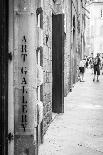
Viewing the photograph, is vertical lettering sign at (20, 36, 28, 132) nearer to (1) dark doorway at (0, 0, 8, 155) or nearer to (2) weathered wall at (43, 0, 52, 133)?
(1) dark doorway at (0, 0, 8, 155)

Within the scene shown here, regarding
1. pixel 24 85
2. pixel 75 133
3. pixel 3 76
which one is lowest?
pixel 75 133

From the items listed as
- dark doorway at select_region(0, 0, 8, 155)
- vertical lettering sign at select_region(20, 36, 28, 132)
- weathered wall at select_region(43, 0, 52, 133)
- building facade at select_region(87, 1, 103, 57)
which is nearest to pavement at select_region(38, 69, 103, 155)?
weathered wall at select_region(43, 0, 52, 133)

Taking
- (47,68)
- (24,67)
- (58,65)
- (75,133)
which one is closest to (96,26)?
(58,65)

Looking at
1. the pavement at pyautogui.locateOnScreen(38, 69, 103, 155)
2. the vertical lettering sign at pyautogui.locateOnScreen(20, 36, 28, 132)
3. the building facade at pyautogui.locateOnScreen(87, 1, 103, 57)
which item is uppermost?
the building facade at pyautogui.locateOnScreen(87, 1, 103, 57)

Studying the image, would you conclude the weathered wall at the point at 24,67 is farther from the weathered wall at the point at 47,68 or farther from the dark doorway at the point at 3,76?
the weathered wall at the point at 47,68

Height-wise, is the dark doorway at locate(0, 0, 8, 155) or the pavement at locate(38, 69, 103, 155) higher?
the dark doorway at locate(0, 0, 8, 155)

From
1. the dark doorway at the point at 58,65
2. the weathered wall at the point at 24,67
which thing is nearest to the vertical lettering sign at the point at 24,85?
the weathered wall at the point at 24,67

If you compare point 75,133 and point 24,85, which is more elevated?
point 24,85

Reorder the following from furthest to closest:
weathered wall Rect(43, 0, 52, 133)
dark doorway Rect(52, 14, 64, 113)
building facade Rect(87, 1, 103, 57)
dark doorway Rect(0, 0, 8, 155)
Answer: building facade Rect(87, 1, 103, 57), dark doorway Rect(52, 14, 64, 113), weathered wall Rect(43, 0, 52, 133), dark doorway Rect(0, 0, 8, 155)

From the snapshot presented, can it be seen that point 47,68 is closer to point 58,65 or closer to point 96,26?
point 58,65

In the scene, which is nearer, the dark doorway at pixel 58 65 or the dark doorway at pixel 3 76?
the dark doorway at pixel 3 76

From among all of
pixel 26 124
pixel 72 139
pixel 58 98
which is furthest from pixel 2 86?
pixel 58 98

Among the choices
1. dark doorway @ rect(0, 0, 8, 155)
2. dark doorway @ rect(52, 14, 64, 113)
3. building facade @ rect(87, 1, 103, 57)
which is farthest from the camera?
building facade @ rect(87, 1, 103, 57)

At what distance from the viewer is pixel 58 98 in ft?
29.8
